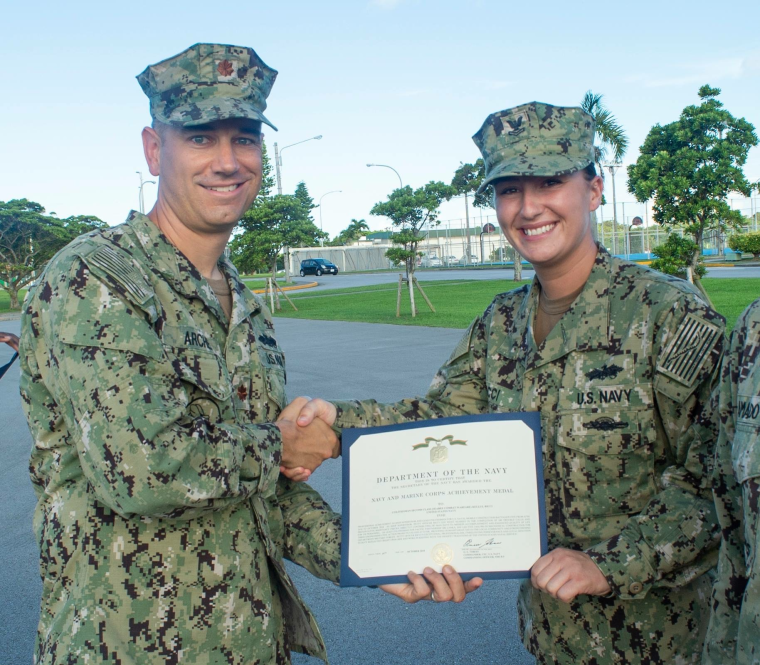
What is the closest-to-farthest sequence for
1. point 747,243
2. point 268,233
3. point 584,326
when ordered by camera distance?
point 584,326 < point 268,233 < point 747,243

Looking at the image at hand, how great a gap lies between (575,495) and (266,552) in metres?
0.90

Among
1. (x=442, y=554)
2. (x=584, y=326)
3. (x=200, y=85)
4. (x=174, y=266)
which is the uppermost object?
(x=200, y=85)

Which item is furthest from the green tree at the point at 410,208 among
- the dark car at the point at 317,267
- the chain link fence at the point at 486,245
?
the dark car at the point at 317,267

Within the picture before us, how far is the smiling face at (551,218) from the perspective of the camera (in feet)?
7.63

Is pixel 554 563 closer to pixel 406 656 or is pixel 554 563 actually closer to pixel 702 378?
pixel 702 378

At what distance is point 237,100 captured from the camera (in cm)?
214

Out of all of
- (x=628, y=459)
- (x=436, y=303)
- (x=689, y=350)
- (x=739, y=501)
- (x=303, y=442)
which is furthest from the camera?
(x=436, y=303)

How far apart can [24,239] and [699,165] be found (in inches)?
1130

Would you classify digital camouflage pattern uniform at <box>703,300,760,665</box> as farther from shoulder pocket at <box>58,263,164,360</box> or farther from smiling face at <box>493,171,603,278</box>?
shoulder pocket at <box>58,263,164,360</box>

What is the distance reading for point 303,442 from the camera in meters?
2.37

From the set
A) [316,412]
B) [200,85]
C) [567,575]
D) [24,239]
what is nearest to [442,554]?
[567,575]

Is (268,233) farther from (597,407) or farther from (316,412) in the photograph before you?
(597,407)

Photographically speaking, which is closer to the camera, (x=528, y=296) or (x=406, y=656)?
(x=528, y=296)

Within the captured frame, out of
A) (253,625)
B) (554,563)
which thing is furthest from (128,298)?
(554,563)
